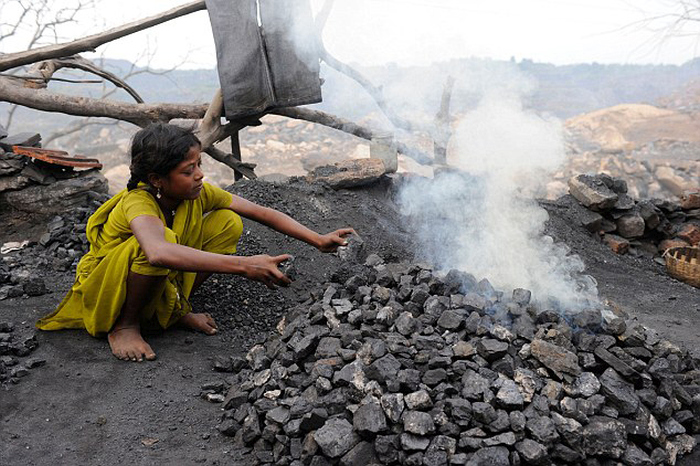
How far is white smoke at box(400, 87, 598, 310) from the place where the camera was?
3828 millimetres

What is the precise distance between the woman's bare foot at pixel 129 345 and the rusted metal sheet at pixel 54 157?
8.69ft

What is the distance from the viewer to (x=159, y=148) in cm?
300

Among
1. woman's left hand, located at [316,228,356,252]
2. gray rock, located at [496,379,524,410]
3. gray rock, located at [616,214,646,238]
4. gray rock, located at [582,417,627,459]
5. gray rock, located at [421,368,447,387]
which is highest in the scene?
woman's left hand, located at [316,228,356,252]

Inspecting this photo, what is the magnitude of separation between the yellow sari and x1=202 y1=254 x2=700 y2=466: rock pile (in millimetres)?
555

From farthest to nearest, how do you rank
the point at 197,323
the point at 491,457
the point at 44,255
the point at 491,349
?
the point at 44,255, the point at 197,323, the point at 491,349, the point at 491,457

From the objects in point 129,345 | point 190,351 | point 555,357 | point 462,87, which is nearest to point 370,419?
point 555,357

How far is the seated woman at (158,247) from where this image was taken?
2787mm

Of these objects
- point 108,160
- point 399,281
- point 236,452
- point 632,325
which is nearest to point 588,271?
Result: point 632,325

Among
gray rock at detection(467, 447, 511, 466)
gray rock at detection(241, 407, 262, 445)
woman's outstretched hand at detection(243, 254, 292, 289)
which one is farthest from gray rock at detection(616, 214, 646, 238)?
gray rock at detection(241, 407, 262, 445)

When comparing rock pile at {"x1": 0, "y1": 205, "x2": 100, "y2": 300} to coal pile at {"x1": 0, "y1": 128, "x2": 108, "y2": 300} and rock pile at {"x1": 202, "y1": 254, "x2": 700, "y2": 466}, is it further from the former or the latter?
rock pile at {"x1": 202, "y1": 254, "x2": 700, "y2": 466}

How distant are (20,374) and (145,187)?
3.73 feet

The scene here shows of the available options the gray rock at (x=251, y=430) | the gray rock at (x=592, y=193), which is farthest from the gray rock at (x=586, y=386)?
the gray rock at (x=592, y=193)

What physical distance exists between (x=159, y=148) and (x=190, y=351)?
117 centimetres

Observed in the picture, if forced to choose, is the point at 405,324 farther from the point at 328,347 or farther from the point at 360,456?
the point at 360,456
